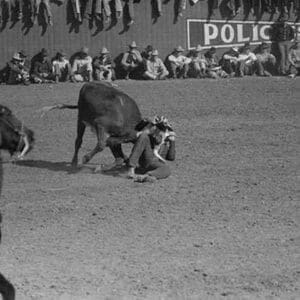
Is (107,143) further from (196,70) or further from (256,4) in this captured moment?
(256,4)

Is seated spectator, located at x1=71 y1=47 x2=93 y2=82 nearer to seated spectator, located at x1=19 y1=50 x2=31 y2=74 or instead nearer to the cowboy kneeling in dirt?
seated spectator, located at x1=19 y1=50 x2=31 y2=74

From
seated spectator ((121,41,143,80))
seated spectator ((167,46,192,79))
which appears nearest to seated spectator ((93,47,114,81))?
seated spectator ((121,41,143,80))

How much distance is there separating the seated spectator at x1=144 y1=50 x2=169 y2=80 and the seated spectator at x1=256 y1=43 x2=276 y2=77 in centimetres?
349

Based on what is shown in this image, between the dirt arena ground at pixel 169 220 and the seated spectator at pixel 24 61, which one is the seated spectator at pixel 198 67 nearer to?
the seated spectator at pixel 24 61

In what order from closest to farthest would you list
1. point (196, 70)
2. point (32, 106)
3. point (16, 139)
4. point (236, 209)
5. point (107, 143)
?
1. point (16, 139)
2. point (236, 209)
3. point (107, 143)
4. point (32, 106)
5. point (196, 70)

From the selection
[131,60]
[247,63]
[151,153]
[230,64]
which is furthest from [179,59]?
[151,153]

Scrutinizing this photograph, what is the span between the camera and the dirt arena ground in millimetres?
7605

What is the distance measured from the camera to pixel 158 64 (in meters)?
24.3

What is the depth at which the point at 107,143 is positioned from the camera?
1315 centimetres

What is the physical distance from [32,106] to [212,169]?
7.61 meters

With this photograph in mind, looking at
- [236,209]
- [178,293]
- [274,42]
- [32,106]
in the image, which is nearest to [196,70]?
[274,42]

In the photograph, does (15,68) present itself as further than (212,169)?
Yes

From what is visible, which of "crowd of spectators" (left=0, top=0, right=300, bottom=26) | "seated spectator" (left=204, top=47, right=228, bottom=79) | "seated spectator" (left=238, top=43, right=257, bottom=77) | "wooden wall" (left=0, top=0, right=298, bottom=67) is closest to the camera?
"crowd of spectators" (left=0, top=0, right=300, bottom=26)

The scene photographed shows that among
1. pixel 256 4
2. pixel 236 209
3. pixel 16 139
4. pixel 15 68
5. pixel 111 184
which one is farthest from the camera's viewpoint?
pixel 256 4
